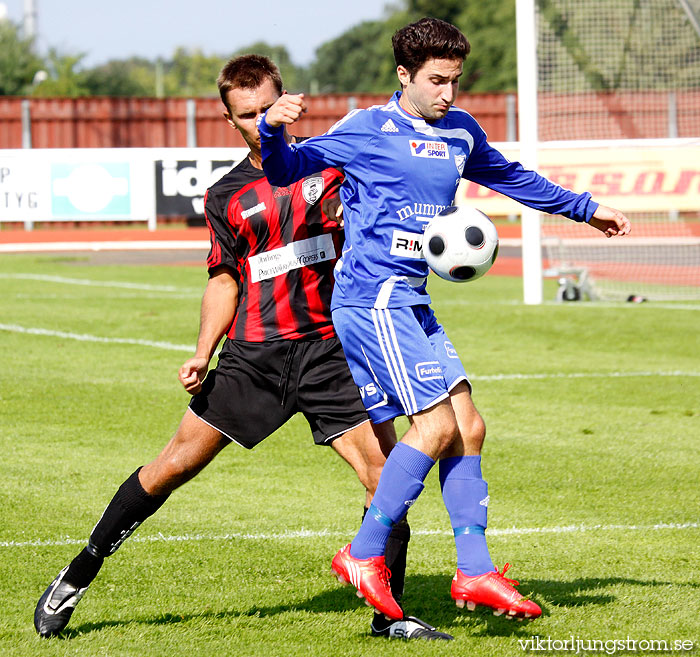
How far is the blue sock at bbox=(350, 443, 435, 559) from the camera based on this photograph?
3.88 m

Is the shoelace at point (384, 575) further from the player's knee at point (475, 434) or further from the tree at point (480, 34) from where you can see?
the tree at point (480, 34)

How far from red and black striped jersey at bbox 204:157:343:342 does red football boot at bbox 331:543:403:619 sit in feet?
3.04

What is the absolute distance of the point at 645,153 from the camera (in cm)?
1474

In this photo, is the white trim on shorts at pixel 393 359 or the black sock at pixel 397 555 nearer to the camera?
the white trim on shorts at pixel 393 359

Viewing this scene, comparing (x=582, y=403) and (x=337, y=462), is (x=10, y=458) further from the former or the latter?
(x=582, y=403)

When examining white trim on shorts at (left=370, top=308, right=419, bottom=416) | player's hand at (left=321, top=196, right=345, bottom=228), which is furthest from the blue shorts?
player's hand at (left=321, top=196, right=345, bottom=228)

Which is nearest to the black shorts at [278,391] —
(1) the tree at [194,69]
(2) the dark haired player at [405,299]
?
(2) the dark haired player at [405,299]

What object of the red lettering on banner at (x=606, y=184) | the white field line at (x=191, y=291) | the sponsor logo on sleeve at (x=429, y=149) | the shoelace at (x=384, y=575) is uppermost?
the red lettering on banner at (x=606, y=184)

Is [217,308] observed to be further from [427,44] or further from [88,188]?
[88,188]

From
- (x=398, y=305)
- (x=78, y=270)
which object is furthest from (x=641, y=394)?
(x=78, y=270)

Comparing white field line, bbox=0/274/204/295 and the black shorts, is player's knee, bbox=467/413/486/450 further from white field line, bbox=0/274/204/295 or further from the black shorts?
white field line, bbox=0/274/204/295

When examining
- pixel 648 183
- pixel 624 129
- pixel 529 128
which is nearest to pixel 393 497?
pixel 529 128

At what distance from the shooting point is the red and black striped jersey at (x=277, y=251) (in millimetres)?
4395

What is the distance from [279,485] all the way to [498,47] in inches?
2226
